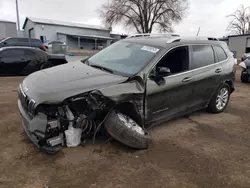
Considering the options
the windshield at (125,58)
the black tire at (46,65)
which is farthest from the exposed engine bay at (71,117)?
the black tire at (46,65)

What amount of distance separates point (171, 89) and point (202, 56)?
4.15 ft

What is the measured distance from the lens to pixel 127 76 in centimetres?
355

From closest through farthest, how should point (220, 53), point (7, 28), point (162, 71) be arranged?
point (162, 71) < point (220, 53) < point (7, 28)

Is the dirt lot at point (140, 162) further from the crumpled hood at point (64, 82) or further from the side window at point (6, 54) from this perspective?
the side window at point (6, 54)

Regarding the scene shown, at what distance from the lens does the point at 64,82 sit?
3.26 m

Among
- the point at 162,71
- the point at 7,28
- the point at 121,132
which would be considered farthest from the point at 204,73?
the point at 7,28

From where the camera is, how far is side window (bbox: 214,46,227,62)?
5066mm

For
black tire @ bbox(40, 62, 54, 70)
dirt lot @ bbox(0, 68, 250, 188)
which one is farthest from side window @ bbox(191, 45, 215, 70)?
black tire @ bbox(40, 62, 54, 70)

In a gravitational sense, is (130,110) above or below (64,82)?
below

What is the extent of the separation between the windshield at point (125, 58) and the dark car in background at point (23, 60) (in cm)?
496

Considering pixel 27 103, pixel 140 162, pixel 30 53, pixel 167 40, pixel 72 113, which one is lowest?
pixel 140 162

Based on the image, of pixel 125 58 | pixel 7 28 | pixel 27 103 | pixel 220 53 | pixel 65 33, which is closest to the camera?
pixel 27 103

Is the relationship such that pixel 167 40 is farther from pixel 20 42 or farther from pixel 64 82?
pixel 20 42

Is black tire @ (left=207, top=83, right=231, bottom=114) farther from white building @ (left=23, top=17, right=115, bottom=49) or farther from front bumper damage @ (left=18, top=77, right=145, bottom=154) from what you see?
white building @ (left=23, top=17, right=115, bottom=49)
